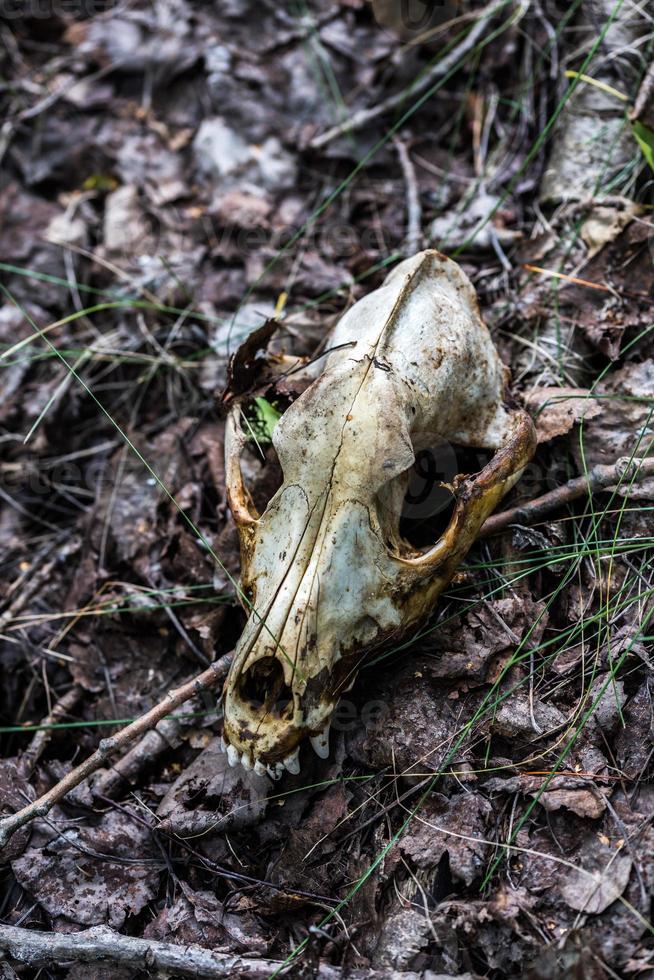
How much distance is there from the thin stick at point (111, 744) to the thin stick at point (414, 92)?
11.6ft

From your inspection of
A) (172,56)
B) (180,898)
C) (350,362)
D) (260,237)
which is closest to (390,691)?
(180,898)

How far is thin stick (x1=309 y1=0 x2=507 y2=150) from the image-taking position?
4691 millimetres

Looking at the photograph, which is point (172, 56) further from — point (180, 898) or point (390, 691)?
point (180, 898)

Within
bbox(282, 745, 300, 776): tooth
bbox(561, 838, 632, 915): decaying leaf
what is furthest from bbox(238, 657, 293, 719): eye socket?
bbox(561, 838, 632, 915): decaying leaf

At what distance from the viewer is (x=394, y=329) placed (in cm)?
281

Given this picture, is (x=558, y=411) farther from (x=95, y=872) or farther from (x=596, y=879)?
(x=95, y=872)

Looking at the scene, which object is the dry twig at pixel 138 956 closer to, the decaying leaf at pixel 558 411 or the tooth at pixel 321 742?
the tooth at pixel 321 742

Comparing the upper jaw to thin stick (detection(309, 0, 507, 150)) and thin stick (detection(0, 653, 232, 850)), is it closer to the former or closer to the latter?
thin stick (detection(0, 653, 232, 850))

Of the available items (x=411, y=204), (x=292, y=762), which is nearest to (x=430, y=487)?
(x=292, y=762)

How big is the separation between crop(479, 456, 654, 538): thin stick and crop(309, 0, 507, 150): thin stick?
3008 millimetres

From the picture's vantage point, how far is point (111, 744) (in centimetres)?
277

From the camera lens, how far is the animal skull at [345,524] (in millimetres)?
2445

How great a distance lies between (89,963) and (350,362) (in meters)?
2.16

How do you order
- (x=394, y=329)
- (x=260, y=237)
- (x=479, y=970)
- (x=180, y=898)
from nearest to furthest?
(x=479, y=970) → (x=180, y=898) → (x=394, y=329) → (x=260, y=237)
